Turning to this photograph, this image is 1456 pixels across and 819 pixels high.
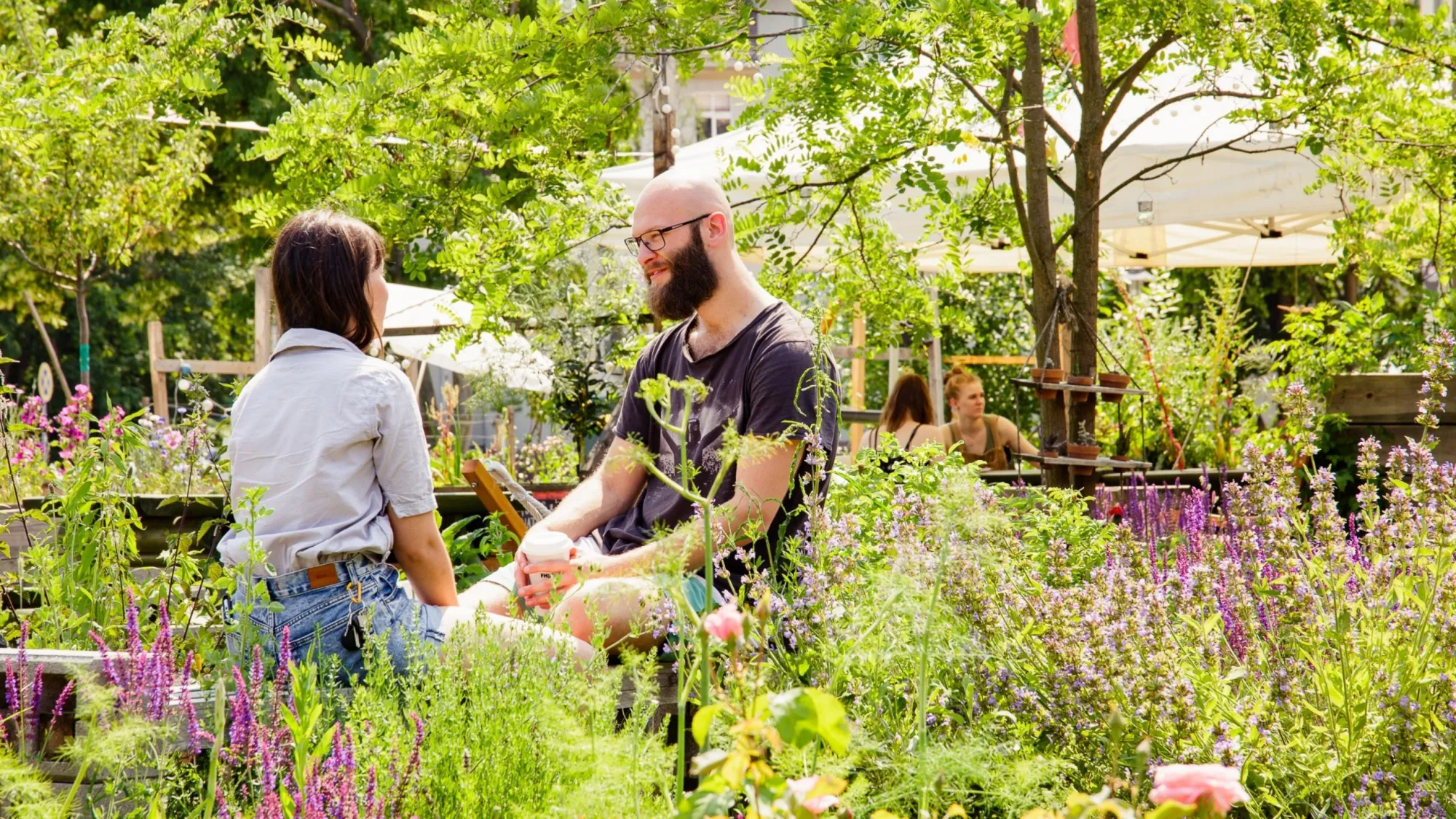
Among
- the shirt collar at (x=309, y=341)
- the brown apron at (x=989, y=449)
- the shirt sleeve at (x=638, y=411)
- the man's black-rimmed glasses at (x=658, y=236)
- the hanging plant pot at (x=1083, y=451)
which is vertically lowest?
the brown apron at (x=989, y=449)

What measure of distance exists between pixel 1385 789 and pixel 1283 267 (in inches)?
659

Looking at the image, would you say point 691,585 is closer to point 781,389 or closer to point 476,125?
point 781,389

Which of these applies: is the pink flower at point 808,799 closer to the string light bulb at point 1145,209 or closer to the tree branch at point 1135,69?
the tree branch at point 1135,69

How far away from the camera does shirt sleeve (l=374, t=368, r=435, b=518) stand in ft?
8.41

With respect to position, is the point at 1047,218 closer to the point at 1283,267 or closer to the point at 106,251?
the point at 106,251

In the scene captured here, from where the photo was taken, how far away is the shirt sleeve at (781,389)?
296cm

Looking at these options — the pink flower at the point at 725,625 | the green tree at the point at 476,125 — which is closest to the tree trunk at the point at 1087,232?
the green tree at the point at 476,125

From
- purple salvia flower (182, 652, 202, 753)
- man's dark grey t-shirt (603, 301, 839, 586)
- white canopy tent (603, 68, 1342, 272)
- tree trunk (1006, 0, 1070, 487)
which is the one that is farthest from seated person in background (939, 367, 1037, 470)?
purple salvia flower (182, 652, 202, 753)

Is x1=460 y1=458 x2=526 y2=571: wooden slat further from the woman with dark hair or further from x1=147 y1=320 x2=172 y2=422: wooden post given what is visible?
x1=147 y1=320 x2=172 y2=422: wooden post

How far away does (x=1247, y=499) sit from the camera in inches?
86.3

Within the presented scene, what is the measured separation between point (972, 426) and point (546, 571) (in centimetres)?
445

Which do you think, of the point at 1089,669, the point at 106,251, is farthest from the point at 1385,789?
the point at 106,251

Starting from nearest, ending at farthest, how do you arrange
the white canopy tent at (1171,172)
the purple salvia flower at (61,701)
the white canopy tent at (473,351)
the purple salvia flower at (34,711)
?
the purple salvia flower at (61,701)
the purple salvia flower at (34,711)
the white canopy tent at (1171,172)
the white canopy tent at (473,351)

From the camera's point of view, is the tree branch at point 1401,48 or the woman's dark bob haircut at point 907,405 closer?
the tree branch at point 1401,48
